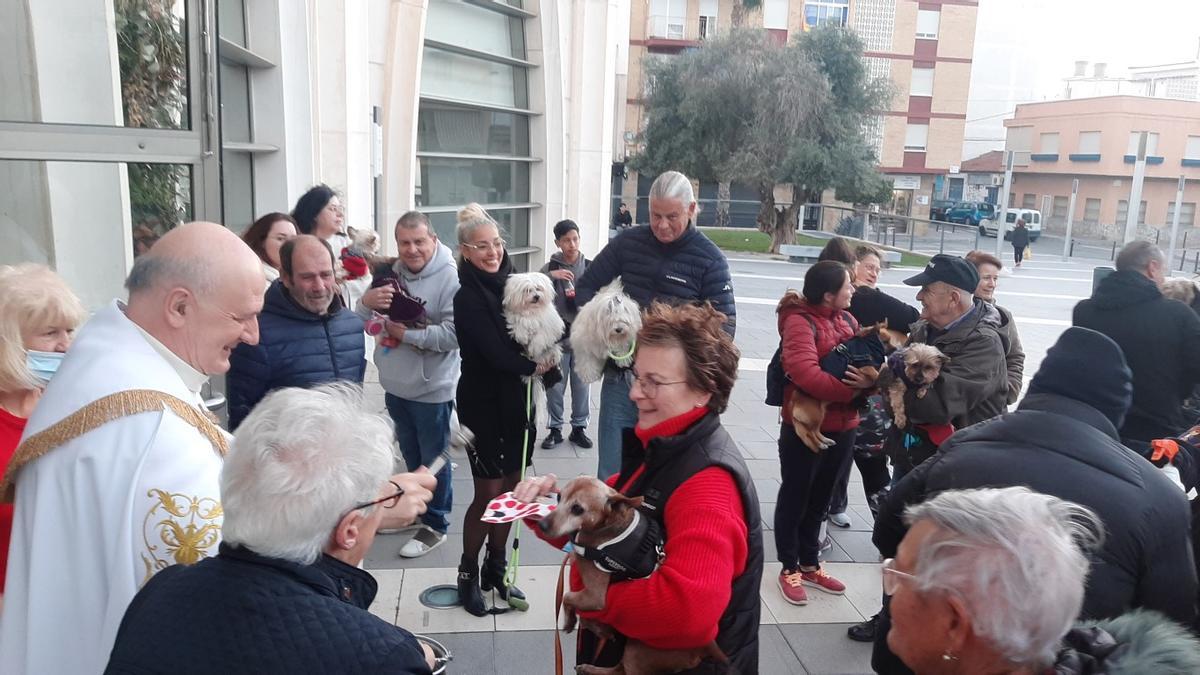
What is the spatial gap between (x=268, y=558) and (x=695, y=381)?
4.40 ft

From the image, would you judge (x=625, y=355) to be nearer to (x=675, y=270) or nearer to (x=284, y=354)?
(x=675, y=270)

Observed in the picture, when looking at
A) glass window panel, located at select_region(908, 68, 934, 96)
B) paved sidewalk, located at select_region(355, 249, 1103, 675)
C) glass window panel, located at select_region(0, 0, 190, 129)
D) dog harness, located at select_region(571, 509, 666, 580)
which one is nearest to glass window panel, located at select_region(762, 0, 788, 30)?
glass window panel, located at select_region(908, 68, 934, 96)

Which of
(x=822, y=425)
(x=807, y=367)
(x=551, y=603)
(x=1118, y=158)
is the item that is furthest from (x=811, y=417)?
(x=1118, y=158)

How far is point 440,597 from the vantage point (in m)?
4.14

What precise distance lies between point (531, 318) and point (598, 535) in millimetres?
2084

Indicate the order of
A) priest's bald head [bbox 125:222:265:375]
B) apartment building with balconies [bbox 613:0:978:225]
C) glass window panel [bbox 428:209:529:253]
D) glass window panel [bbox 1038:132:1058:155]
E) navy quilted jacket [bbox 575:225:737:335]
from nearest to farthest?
priest's bald head [bbox 125:222:265:375]
navy quilted jacket [bbox 575:225:737:335]
glass window panel [bbox 428:209:529:253]
apartment building with balconies [bbox 613:0:978:225]
glass window panel [bbox 1038:132:1058:155]

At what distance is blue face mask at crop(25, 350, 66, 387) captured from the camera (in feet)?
7.84

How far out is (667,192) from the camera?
4.12m

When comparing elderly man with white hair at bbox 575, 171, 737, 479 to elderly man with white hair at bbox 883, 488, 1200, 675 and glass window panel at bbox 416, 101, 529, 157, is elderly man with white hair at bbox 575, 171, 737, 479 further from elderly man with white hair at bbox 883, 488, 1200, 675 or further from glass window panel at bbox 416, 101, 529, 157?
glass window panel at bbox 416, 101, 529, 157

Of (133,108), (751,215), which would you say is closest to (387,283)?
(133,108)

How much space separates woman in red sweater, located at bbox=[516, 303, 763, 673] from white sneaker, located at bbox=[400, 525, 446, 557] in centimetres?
246

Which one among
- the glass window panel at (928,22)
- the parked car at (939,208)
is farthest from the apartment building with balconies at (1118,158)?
the glass window panel at (928,22)

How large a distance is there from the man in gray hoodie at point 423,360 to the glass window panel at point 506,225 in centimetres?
740

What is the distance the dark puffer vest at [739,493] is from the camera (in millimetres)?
2152
